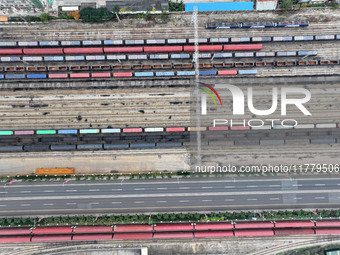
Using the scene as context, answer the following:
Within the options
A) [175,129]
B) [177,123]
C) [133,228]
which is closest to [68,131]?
[175,129]

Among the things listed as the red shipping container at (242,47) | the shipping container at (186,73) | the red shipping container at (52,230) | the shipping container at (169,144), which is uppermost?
the red shipping container at (242,47)

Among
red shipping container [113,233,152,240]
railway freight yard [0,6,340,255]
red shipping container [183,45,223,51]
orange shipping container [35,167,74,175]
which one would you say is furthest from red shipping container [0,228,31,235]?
red shipping container [183,45,223,51]

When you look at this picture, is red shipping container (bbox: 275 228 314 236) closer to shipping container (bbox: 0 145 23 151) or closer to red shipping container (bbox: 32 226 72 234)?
red shipping container (bbox: 32 226 72 234)

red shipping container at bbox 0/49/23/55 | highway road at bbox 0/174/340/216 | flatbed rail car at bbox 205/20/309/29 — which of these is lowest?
highway road at bbox 0/174/340/216

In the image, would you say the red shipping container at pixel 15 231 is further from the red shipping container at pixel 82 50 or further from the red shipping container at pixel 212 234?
the red shipping container at pixel 82 50

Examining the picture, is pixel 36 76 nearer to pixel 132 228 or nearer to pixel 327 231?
pixel 132 228

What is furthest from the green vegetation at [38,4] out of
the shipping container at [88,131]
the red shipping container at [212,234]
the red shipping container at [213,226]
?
the red shipping container at [212,234]
